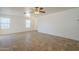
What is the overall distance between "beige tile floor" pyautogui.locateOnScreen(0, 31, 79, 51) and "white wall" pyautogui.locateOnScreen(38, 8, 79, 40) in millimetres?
117

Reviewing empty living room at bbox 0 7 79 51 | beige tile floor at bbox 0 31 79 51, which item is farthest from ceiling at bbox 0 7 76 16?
beige tile floor at bbox 0 31 79 51

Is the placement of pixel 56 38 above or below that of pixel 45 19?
below

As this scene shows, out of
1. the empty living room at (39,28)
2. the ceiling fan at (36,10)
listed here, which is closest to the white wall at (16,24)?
the empty living room at (39,28)

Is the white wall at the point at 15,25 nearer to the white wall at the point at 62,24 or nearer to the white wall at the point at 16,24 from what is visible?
the white wall at the point at 16,24

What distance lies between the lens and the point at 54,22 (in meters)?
2.13

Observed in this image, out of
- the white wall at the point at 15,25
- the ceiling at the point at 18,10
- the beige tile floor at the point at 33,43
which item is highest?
the ceiling at the point at 18,10

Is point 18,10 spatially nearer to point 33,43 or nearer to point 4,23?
point 4,23

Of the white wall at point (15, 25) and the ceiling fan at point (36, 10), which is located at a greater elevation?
the ceiling fan at point (36, 10)

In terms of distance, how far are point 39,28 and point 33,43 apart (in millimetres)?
317

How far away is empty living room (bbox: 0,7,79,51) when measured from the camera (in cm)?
209

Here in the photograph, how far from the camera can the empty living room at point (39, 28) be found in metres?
2.09
